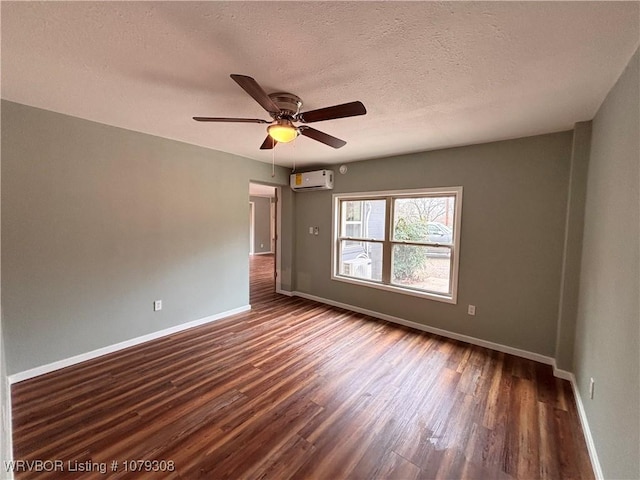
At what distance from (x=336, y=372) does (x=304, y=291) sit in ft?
8.38

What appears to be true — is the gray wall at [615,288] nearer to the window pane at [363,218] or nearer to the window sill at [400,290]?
the window sill at [400,290]

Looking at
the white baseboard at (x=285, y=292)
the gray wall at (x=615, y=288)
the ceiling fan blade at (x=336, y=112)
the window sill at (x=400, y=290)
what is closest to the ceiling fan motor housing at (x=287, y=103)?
the ceiling fan blade at (x=336, y=112)

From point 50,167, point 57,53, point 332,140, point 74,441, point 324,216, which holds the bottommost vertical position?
point 74,441

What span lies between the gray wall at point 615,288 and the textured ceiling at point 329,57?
13.2 inches

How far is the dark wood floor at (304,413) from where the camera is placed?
1.60 metres

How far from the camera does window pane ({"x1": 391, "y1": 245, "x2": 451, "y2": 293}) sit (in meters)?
3.53

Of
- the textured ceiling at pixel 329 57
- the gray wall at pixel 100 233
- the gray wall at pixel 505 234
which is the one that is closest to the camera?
the textured ceiling at pixel 329 57

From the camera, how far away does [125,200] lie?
2.89 m

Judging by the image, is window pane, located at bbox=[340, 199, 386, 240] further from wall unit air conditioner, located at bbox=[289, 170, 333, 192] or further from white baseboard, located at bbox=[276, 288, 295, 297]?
white baseboard, located at bbox=[276, 288, 295, 297]

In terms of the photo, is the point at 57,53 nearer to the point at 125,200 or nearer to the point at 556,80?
the point at 125,200

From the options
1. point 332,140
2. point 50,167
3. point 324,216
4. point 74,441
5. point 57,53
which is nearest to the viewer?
point 57,53

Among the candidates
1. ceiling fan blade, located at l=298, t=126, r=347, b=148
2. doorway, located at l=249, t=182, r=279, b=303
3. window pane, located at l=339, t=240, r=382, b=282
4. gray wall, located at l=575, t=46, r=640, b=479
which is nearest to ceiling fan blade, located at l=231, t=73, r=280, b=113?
ceiling fan blade, located at l=298, t=126, r=347, b=148

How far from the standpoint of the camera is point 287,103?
6.58 ft

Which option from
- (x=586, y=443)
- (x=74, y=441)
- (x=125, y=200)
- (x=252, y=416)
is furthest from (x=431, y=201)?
(x=74, y=441)
